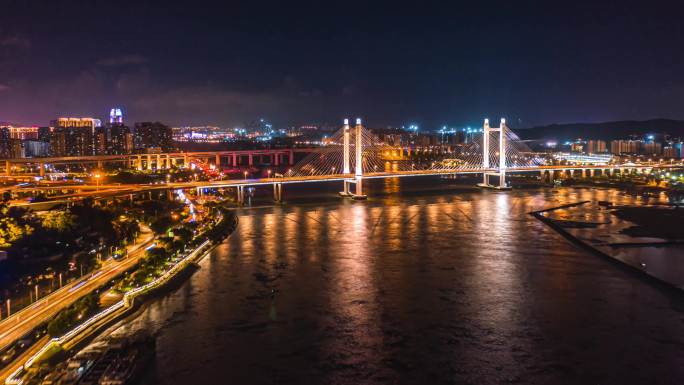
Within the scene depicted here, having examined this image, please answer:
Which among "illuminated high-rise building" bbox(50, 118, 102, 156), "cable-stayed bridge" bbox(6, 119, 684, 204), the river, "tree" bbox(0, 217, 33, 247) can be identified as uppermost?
"illuminated high-rise building" bbox(50, 118, 102, 156)

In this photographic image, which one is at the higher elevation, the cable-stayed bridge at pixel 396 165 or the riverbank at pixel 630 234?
the cable-stayed bridge at pixel 396 165

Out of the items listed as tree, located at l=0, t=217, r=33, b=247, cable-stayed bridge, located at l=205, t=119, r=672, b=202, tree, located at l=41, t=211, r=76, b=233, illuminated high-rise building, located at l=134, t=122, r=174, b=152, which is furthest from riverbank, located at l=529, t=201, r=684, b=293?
illuminated high-rise building, located at l=134, t=122, r=174, b=152

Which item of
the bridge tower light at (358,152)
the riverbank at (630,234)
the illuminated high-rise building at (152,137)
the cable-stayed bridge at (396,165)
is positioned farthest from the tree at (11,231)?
the illuminated high-rise building at (152,137)

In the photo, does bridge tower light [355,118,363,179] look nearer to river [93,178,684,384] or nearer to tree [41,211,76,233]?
river [93,178,684,384]

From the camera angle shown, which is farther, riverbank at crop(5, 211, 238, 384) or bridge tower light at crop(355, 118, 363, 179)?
bridge tower light at crop(355, 118, 363, 179)

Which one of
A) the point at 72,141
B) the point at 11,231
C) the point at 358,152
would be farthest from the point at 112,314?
the point at 72,141

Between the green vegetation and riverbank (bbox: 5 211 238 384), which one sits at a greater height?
the green vegetation

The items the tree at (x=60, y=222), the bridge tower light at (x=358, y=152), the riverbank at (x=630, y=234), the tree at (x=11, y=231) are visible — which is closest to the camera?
the riverbank at (x=630, y=234)

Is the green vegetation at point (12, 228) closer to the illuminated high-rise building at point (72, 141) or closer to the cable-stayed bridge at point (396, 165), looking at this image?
the cable-stayed bridge at point (396, 165)

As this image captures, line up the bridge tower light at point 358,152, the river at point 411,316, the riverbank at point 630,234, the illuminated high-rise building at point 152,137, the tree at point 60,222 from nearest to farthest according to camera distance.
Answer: the river at point 411,316
the riverbank at point 630,234
the tree at point 60,222
the bridge tower light at point 358,152
the illuminated high-rise building at point 152,137
